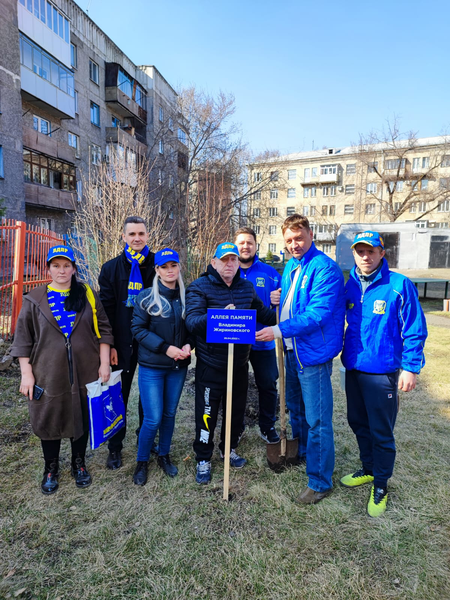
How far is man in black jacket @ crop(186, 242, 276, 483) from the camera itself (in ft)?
9.90

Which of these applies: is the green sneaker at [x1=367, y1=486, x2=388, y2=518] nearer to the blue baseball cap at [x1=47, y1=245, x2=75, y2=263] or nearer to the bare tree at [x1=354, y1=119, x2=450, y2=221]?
the blue baseball cap at [x1=47, y1=245, x2=75, y2=263]

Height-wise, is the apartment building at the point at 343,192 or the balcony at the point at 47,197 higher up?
the apartment building at the point at 343,192

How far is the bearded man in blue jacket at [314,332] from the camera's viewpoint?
2.79 metres

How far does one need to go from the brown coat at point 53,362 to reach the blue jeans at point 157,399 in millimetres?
478

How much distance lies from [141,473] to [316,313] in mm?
2135

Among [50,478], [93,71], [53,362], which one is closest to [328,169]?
[93,71]

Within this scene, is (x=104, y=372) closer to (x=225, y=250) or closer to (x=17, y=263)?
(x=225, y=250)

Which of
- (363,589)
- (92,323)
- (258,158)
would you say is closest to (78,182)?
(258,158)

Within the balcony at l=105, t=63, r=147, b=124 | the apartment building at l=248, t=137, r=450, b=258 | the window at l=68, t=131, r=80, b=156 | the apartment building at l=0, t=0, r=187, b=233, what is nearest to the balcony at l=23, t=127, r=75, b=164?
the apartment building at l=0, t=0, r=187, b=233

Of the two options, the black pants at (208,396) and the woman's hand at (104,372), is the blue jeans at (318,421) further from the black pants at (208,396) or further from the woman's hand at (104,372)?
the woman's hand at (104,372)

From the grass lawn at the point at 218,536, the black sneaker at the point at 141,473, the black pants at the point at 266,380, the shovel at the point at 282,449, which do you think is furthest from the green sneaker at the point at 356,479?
the black sneaker at the point at 141,473

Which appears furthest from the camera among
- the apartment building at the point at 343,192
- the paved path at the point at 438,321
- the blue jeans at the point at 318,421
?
the apartment building at the point at 343,192

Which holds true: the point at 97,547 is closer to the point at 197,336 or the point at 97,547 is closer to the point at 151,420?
the point at 151,420

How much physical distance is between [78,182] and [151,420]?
22853 millimetres
